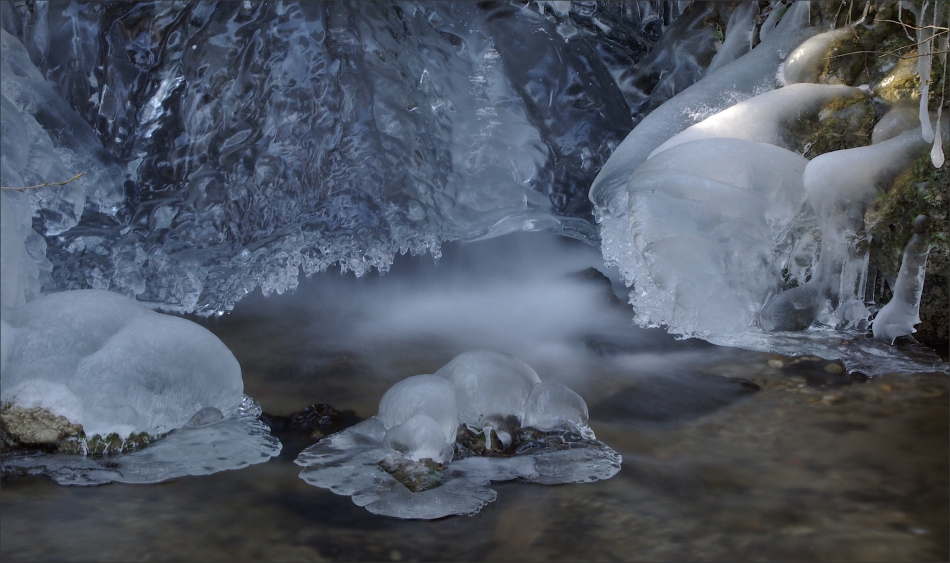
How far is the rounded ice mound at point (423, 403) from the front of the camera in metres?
2.84

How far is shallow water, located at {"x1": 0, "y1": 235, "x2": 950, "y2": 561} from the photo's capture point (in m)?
2.28

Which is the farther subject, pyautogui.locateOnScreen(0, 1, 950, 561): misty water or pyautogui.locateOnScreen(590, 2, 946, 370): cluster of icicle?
pyautogui.locateOnScreen(590, 2, 946, 370): cluster of icicle

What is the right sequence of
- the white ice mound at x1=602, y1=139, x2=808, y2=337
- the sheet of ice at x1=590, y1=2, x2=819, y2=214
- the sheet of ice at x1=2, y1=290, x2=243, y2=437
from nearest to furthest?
the sheet of ice at x1=2, y1=290, x2=243, y2=437 → the white ice mound at x1=602, y1=139, x2=808, y2=337 → the sheet of ice at x1=590, y1=2, x2=819, y2=214

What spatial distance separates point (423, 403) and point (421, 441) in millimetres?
178

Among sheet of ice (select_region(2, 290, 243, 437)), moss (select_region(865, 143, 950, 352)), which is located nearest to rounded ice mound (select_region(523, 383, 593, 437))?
sheet of ice (select_region(2, 290, 243, 437))

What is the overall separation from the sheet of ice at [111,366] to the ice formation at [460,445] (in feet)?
1.97

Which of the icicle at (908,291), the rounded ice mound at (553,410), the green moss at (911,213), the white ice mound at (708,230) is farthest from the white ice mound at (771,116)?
the rounded ice mound at (553,410)

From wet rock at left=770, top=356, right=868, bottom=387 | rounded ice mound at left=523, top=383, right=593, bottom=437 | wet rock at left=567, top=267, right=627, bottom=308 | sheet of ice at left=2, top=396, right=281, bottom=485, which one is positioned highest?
wet rock at left=567, top=267, right=627, bottom=308

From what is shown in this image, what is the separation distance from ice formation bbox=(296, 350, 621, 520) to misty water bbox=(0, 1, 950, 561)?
7 centimetres

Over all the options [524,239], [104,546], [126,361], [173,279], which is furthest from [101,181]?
[104,546]

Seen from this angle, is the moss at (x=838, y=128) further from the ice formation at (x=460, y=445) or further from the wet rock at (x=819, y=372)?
the ice formation at (x=460, y=445)

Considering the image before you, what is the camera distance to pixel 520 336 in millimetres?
4188

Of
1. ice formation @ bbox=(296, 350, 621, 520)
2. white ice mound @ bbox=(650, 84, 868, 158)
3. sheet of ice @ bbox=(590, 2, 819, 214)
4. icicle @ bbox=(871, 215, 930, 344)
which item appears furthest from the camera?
→ sheet of ice @ bbox=(590, 2, 819, 214)

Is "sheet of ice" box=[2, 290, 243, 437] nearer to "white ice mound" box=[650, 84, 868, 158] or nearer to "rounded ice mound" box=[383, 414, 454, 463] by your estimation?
"rounded ice mound" box=[383, 414, 454, 463]
